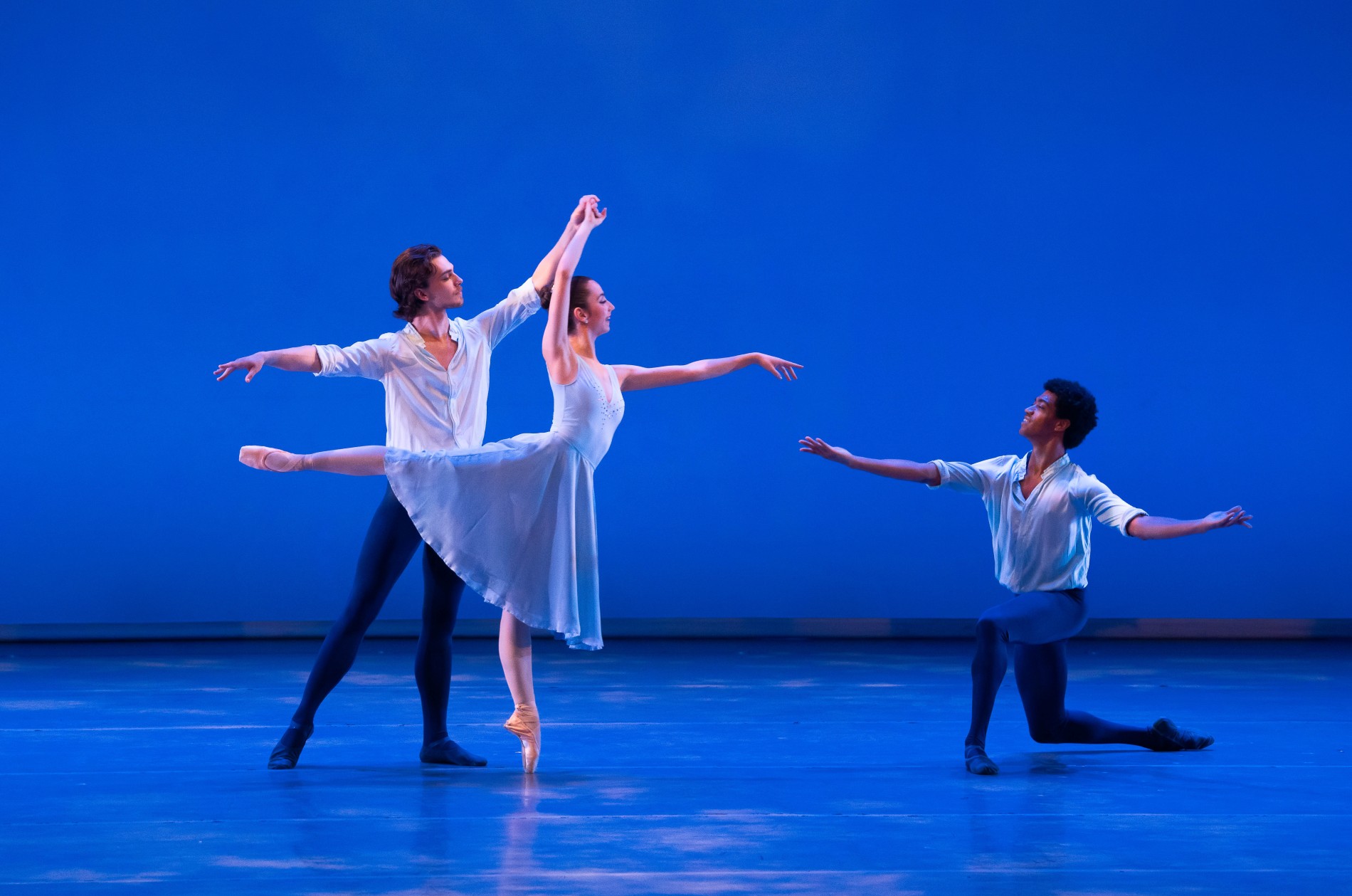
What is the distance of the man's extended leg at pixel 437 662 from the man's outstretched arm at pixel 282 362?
1.67 ft

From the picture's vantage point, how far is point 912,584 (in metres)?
6.60

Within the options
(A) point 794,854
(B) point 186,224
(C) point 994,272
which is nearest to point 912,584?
(C) point 994,272

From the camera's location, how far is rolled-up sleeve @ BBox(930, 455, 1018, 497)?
3514mm

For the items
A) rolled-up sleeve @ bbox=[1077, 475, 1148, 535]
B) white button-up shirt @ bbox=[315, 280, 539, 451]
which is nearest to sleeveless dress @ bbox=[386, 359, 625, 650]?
white button-up shirt @ bbox=[315, 280, 539, 451]

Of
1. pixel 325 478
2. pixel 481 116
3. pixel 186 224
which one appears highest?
pixel 481 116

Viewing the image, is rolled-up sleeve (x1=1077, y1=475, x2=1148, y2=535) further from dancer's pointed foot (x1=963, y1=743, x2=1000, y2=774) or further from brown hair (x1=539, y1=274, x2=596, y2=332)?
brown hair (x1=539, y1=274, x2=596, y2=332)

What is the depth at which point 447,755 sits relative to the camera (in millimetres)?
3264

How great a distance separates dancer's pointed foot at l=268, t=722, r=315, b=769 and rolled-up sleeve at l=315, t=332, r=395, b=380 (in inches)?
32.9

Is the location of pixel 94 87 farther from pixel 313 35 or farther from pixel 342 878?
pixel 342 878

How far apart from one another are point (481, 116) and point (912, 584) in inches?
118

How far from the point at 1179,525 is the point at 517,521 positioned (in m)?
1.48

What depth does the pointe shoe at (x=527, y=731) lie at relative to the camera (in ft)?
10.3

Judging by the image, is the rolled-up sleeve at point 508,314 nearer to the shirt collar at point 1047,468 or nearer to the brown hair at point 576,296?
the brown hair at point 576,296

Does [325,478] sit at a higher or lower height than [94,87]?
lower
